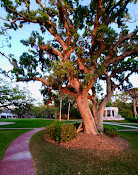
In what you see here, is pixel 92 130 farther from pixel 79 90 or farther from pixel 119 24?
pixel 119 24

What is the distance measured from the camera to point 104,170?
13.7 feet

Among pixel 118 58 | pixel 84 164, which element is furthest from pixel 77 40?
pixel 84 164

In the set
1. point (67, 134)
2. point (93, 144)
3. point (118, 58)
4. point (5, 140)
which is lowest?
point (5, 140)

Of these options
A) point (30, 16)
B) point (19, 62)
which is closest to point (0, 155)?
point (19, 62)

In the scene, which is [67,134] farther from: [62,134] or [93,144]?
[93,144]

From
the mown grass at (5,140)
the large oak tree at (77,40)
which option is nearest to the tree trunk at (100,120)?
the large oak tree at (77,40)

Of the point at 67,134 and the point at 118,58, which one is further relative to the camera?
the point at 118,58

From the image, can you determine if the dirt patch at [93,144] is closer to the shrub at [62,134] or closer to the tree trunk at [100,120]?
the shrub at [62,134]

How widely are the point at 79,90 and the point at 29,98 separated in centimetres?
2425

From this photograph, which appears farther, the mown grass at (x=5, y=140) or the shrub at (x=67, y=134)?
the shrub at (x=67, y=134)

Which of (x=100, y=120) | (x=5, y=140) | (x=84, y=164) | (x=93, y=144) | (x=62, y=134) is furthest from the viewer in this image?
(x=100, y=120)

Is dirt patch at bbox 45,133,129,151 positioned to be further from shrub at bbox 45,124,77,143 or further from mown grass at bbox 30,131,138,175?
mown grass at bbox 30,131,138,175

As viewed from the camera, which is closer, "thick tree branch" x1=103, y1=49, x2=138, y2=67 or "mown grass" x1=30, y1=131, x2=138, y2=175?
"mown grass" x1=30, y1=131, x2=138, y2=175

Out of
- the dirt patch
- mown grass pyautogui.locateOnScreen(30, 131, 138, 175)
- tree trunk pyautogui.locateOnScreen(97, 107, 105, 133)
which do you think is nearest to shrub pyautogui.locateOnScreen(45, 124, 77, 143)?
the dirt patch
